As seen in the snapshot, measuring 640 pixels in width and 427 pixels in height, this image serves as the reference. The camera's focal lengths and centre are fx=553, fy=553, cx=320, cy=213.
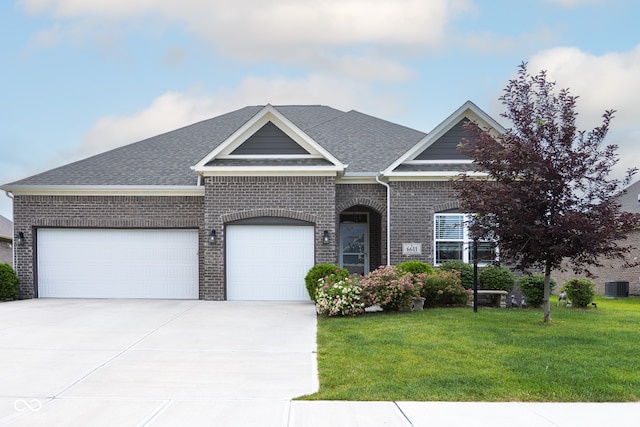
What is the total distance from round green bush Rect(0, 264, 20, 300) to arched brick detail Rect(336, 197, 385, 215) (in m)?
10.3

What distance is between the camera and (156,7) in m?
14.1

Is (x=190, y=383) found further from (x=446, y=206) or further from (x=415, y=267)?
(x=446, y=206)

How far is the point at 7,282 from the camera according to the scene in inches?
667

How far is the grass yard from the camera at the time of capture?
6.93 meters

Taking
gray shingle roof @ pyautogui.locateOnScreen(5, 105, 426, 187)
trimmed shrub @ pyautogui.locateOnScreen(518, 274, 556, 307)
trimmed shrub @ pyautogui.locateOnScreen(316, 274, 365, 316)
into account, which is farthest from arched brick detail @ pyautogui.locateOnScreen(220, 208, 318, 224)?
trimmed shrub @ pyautogui.locateOnScreen(518, 274, 556, 307)

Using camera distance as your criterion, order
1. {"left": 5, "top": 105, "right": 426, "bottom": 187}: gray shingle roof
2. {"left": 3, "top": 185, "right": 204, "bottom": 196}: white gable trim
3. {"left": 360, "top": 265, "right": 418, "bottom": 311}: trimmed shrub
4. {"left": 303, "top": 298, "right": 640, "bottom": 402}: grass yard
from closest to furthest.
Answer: {"left": 303, "top": 298, "right": 640, "bottom": 402}: grass yard < {"left": 360, "top": 265, "right": 418, "bottom": 311}: trimmed shrub < {"left": 3, "top": 185, "right": 204, "bottom": 196}: white gable trim < {"left": 5, "top": 105, "right": 426, "bottom": 187}: gray shingle roof

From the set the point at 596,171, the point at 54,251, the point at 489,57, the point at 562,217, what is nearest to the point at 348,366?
the point at 562,217

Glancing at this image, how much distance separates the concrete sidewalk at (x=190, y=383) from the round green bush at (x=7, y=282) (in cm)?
480

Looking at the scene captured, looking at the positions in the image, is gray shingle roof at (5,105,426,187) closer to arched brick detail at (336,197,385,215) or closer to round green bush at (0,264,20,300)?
arched brick detail at (336,197,385,215)

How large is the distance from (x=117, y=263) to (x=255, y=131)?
6.16 meters

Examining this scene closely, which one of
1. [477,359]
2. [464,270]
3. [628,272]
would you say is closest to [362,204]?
[464,270]

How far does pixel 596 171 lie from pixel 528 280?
5.50 metres

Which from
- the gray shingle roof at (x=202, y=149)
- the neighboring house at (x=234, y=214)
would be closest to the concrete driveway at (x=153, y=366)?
the neighboring house at (x=234, y=214)

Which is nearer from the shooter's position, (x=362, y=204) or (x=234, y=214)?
(x=234, y=214)
